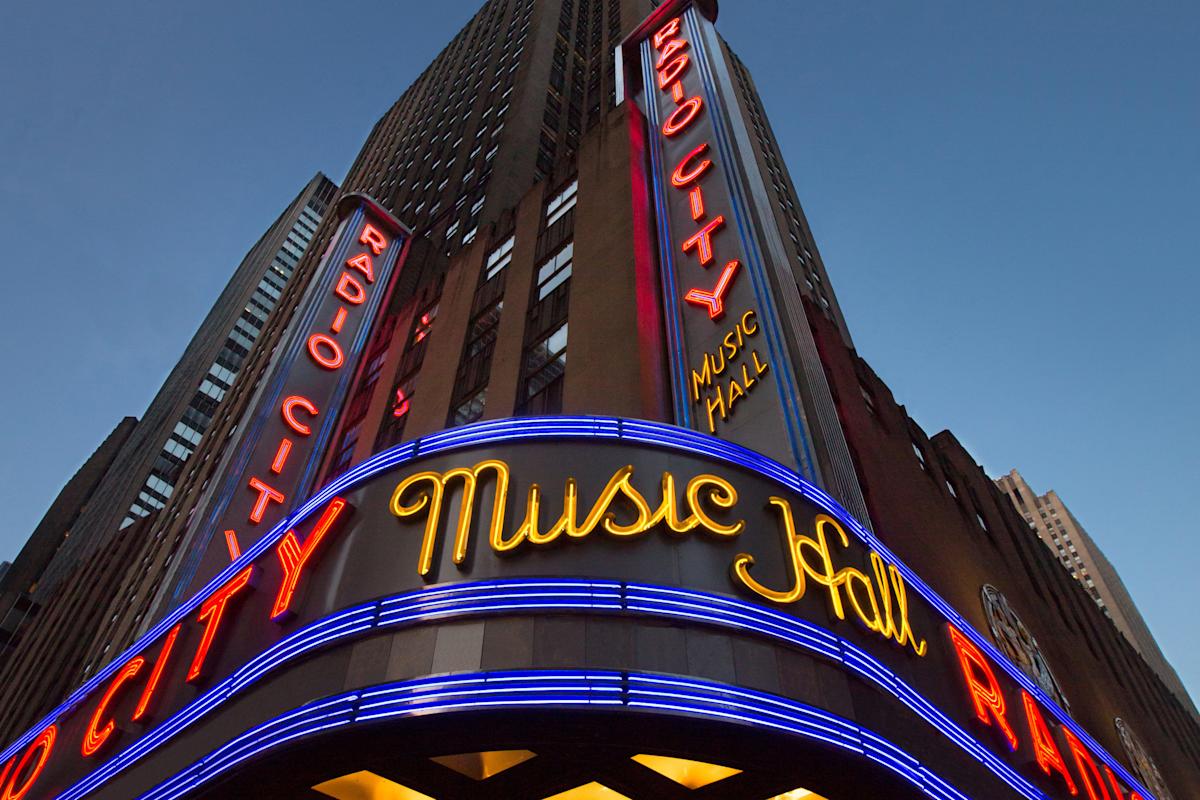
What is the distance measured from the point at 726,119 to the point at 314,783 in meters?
19.7

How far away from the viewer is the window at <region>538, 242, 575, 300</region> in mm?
25531

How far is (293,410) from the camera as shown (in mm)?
24031

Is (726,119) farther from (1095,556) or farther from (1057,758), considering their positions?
(1095,556)

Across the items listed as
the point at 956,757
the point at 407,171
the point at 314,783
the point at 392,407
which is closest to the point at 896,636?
the point at 956,757

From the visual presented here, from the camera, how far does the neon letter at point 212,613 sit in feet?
39.4

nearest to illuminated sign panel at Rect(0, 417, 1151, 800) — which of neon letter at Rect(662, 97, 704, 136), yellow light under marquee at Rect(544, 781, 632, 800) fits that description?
yellow light under marquee at Rect(544, 781, 632, 800)

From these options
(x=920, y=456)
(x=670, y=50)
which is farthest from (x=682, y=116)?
(x=920, y=456)

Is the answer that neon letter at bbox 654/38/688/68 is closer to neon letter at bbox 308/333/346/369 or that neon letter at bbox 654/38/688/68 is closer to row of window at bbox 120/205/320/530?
neon letter at bbox 308/333/346/369

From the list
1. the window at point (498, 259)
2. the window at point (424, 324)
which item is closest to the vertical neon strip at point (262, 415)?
the window at point (424, 324)

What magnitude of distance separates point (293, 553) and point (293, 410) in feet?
42.4

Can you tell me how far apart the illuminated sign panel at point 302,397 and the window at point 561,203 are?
666cm

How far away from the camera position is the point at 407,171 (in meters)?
63.2

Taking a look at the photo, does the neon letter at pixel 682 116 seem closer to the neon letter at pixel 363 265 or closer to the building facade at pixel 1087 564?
the neon letter at pixel 363 265

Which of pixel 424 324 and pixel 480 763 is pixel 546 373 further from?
pixel 480 763
